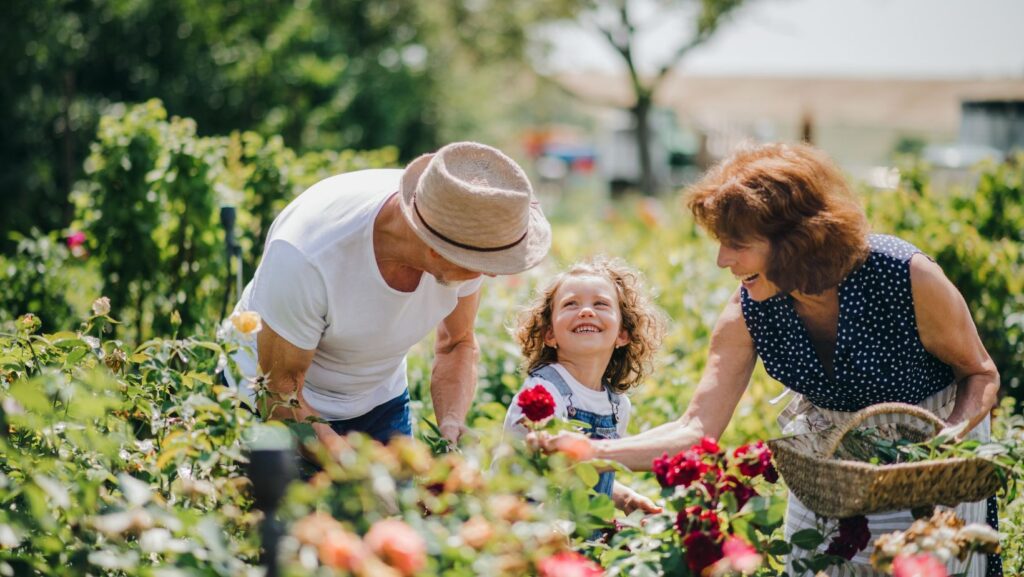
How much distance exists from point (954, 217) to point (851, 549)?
14.0 feet

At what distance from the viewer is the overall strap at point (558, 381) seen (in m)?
2.81

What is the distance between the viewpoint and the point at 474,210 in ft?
7.34

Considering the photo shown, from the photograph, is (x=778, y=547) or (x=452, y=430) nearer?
(x=778, y=547)

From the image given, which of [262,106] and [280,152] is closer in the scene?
[280,152]

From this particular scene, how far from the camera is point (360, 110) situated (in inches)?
562

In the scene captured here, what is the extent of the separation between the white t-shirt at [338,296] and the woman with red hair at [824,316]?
26.2 inches

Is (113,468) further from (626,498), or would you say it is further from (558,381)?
(626,498)

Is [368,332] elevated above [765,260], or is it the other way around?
[765,260]

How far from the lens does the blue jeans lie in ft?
9.19

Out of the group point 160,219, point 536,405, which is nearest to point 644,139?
point 160,219

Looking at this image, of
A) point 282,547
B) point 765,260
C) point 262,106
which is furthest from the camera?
point 262,106

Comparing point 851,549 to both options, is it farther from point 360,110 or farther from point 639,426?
point 360,110

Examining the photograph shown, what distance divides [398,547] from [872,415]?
1.21 m

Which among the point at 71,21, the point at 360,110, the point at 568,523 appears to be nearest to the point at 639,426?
the point at 568,523
